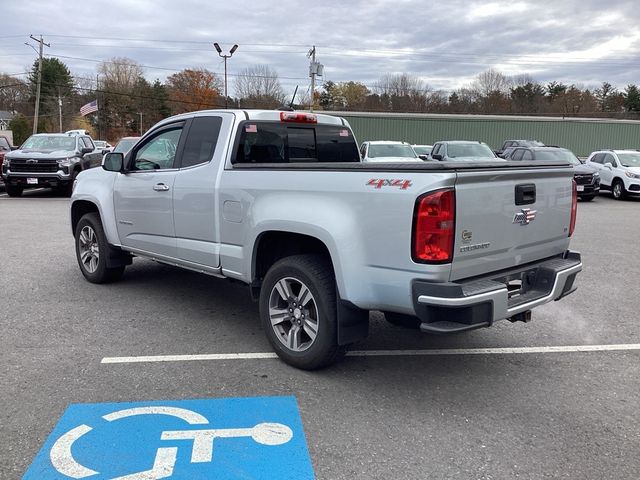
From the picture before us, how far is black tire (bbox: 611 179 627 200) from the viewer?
1899cm

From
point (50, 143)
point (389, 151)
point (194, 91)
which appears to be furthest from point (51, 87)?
point (389, 151)

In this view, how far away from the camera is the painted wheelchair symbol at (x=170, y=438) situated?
9.43ft

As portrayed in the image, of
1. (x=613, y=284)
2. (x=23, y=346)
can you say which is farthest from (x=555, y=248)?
(x=23, y=346)

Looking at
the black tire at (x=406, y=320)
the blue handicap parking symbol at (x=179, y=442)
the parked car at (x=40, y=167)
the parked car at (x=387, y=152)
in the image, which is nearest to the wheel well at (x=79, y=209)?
the blue handicap parking symbol at (x=179, y=442)

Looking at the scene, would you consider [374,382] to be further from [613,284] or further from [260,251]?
[613,284]

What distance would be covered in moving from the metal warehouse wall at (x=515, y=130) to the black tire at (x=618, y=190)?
60.3ft

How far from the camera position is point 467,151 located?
18.9 meters

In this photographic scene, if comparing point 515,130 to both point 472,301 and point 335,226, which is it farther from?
point 472,301

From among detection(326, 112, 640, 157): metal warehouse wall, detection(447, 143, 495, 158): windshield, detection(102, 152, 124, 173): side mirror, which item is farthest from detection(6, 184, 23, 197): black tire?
detection(326, 112, 640, 157): metal warehouse wall

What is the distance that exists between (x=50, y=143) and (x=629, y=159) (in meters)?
19.7

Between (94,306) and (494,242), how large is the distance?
4164 mm

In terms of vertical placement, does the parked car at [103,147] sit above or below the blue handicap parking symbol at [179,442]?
above

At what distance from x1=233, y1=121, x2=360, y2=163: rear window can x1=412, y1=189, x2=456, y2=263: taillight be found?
2074 millimetres

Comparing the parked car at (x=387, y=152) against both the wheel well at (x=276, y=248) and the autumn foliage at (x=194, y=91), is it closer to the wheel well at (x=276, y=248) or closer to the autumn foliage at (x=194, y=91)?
the wheel well at (x=276, y=248)
